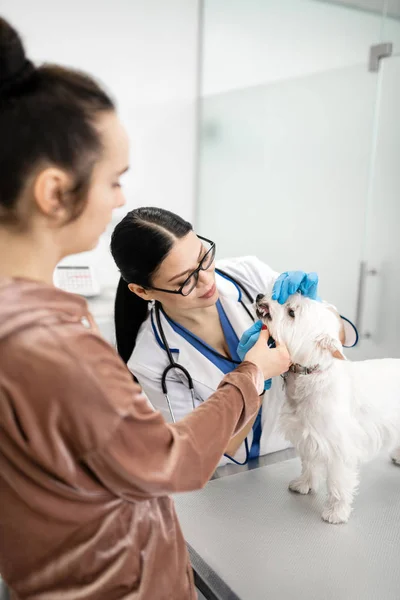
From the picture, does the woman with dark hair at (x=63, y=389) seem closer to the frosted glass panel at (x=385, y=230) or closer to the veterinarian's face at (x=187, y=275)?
the veterinarian's face at (x=187, y=275)

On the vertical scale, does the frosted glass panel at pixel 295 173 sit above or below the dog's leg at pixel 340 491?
above

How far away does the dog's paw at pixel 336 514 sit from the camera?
3.66 feet

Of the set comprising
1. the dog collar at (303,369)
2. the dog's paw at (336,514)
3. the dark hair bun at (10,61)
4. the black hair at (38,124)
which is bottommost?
the dog's paw at (336,514)

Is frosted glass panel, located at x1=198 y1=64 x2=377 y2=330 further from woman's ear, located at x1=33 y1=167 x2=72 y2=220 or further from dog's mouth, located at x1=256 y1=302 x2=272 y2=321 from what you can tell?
woman's ear, located at x1=33 y1=167 x2=72 y2=220

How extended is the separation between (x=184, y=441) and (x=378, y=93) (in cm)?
235

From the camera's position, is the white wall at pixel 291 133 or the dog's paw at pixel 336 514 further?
the white wall at pixel 291 133

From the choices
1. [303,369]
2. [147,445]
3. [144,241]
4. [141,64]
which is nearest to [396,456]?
[303,369]

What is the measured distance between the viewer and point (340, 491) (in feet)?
3.75

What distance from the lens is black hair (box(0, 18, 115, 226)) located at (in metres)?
0.52

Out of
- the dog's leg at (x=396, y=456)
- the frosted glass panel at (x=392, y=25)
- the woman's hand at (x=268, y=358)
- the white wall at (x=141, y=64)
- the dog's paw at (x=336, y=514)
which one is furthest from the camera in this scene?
the white wall at (x=141, y=64)

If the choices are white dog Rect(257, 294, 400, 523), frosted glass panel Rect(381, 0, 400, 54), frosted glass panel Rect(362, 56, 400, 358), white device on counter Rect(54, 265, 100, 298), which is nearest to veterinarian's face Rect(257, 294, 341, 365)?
white dog Rect(257, 294, 400, 523)

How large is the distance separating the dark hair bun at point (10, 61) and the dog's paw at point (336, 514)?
41.2 inches

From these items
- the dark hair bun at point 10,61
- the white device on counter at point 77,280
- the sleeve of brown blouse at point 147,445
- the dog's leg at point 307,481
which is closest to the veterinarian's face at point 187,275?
the dog's leg at point 307,481

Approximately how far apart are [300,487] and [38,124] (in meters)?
1.06
